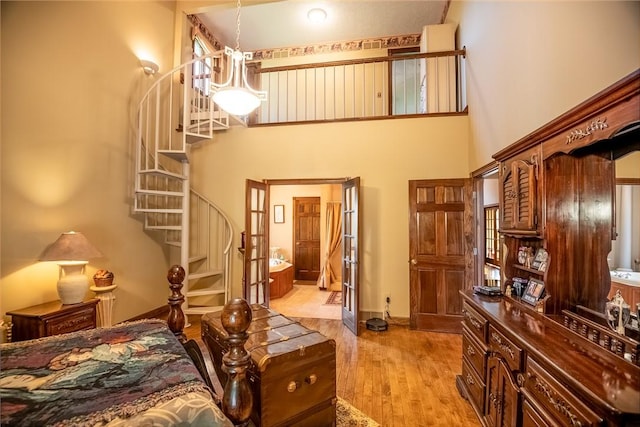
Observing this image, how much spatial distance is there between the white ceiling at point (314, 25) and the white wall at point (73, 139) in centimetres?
147

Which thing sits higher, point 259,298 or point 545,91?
point 545,91

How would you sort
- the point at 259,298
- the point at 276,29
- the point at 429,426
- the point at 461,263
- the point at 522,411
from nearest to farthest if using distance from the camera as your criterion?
1. the point at 522,411
2. the point at 429,426
3. the point at 461,263
4. the point at 259,298
5. the point at 276,29

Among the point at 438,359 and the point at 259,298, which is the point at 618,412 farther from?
the point at 259,298

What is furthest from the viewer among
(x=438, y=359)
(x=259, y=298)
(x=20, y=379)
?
(x=259, y=298)

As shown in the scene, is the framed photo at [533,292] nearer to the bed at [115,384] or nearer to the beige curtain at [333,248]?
the bed at [115,384]

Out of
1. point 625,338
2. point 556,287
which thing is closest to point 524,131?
point 556,287

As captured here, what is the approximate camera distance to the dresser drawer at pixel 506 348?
148 cm

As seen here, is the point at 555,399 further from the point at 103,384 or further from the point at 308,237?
the point at 308,237

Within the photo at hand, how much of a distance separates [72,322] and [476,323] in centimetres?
336

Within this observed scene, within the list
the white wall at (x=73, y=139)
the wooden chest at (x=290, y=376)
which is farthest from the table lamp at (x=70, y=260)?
the wooden chest at (x=290, y=376)

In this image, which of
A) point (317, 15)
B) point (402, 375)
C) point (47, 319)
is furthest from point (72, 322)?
point (317, 15)

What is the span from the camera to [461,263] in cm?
377

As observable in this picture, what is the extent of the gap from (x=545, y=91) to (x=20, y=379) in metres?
3.34

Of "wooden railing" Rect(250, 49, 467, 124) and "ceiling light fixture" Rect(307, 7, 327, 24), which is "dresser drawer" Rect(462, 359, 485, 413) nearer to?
"wooden railing" Rect(250, 49, 467, 124)
